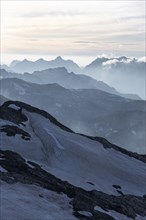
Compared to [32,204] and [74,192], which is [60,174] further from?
[32,204]

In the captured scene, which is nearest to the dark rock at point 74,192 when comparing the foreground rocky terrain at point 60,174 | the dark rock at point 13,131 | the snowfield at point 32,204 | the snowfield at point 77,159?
the foreground rocky terrain at point 60,174

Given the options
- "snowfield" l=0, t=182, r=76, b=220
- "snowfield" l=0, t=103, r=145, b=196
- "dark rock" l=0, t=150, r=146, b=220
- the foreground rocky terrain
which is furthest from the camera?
"snowfield" l=0, t=103, r=145, b=196

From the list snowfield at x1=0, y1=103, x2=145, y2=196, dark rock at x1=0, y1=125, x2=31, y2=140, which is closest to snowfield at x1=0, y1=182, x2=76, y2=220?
snowfield at x1=0, y1=103, x2=145, y2=196

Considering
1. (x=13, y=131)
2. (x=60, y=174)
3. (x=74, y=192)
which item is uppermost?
(x=13, y=131)

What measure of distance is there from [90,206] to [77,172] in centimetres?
2438

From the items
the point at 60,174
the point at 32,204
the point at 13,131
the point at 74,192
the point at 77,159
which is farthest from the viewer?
the point at 77,159

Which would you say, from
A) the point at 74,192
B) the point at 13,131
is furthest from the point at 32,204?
the point at 13,131

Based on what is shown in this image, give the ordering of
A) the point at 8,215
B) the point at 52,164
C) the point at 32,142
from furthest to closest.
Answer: the point at 32,142, the point at 52,164, the point at 8,215

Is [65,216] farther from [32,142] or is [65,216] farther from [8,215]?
[32,142]

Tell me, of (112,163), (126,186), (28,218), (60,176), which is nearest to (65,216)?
(28,218)

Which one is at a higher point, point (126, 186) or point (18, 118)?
point (18, 118)

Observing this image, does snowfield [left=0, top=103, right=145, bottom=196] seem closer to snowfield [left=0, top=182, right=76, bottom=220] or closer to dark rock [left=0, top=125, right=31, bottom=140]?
dark rock [left=0, top=125, right=31, bottom=140]

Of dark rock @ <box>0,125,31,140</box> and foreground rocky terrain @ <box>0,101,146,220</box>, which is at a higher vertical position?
dark rock @ <box>0,125,31,140</box>

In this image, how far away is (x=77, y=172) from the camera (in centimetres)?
7944
